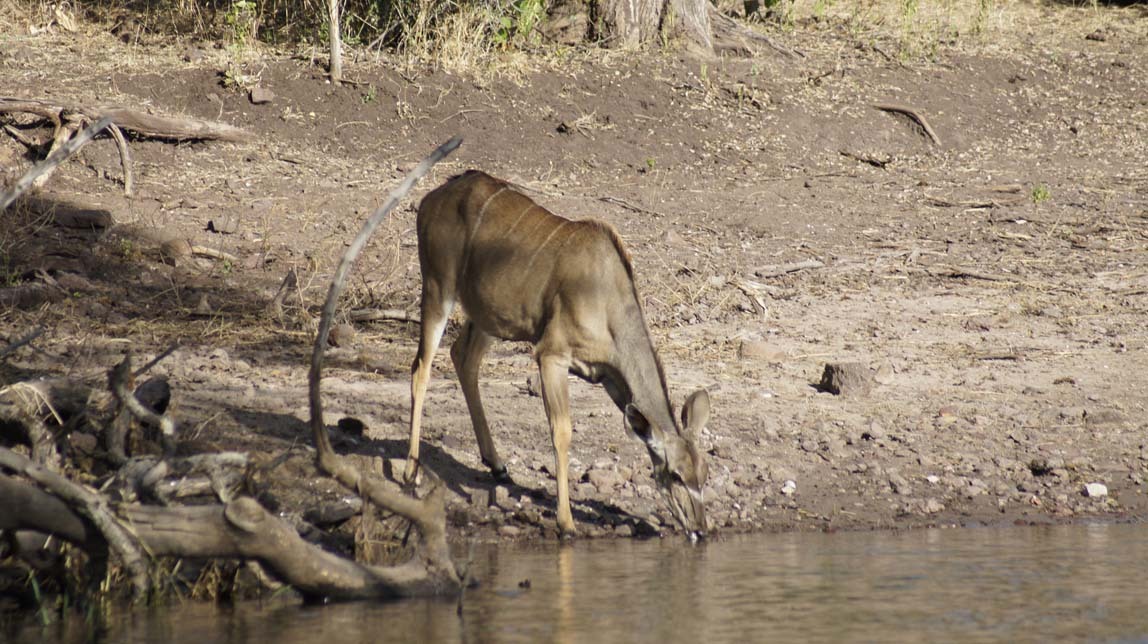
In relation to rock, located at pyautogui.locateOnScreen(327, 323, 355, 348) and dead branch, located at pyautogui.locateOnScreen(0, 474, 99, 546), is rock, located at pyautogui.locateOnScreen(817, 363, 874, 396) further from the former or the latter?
dead branch, located at pyautogui.locateOnScreen(0, 474, 99, 546)

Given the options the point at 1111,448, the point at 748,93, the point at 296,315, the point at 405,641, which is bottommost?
the point at 405,641

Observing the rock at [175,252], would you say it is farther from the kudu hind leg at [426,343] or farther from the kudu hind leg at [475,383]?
the kudu hind leg at [426,343]

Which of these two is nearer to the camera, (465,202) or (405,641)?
(405,641)

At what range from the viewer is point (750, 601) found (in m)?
5.98

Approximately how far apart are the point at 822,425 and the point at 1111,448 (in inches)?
68.3

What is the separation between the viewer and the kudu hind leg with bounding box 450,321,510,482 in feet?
27.0

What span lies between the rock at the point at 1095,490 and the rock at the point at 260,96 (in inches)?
353

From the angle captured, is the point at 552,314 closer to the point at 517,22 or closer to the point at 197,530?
the point at 197,530

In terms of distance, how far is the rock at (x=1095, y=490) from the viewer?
8.30m

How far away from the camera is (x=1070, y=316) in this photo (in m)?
10.9

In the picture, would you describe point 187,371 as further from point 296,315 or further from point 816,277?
point 816,277

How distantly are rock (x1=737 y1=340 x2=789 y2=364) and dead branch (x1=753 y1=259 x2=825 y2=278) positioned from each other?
1544 millimetres

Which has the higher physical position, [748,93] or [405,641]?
[748,93]

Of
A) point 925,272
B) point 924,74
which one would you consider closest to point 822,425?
point 925,272
